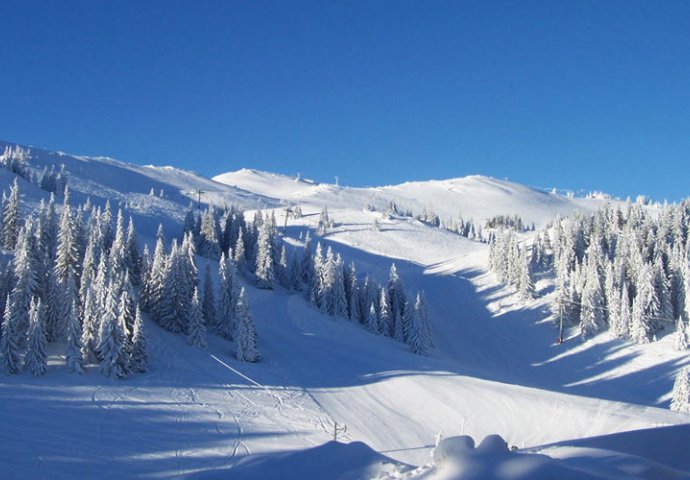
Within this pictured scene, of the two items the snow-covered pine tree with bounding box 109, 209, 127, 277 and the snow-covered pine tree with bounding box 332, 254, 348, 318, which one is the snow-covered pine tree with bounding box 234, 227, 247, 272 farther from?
the snow-covered pine tree with bounding box 109, 209, 127, 277

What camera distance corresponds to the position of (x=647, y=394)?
2265 inches

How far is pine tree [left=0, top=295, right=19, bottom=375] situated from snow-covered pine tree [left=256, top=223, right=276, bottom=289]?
40782 mm

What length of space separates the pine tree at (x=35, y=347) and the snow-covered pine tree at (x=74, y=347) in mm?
1599

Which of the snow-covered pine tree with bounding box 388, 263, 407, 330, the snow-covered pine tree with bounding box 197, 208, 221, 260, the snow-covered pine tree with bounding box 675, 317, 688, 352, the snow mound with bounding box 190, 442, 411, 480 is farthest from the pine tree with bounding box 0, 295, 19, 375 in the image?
the snow-covered pine tree with bounding box 675, 317, 688, 352

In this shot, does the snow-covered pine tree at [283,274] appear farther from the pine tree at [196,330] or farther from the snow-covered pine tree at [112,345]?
the snow-covered pine tree at [112,345]

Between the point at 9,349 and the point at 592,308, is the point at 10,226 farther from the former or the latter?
the point at 592,308

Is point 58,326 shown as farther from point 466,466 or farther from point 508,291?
point 508,291

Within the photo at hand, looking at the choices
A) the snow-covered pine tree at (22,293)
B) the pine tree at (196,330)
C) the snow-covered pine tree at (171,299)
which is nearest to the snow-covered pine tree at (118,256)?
the snow-covered pine tree at (171,299)

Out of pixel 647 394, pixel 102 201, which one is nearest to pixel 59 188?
pixel 102 201

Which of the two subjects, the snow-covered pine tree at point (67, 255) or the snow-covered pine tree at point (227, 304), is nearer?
the snow-covered pine tree at point (67, 255)

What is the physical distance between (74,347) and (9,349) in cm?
385

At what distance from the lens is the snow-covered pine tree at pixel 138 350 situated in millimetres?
38031

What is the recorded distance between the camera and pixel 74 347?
3638cm

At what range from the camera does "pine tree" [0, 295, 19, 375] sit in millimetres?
33250
